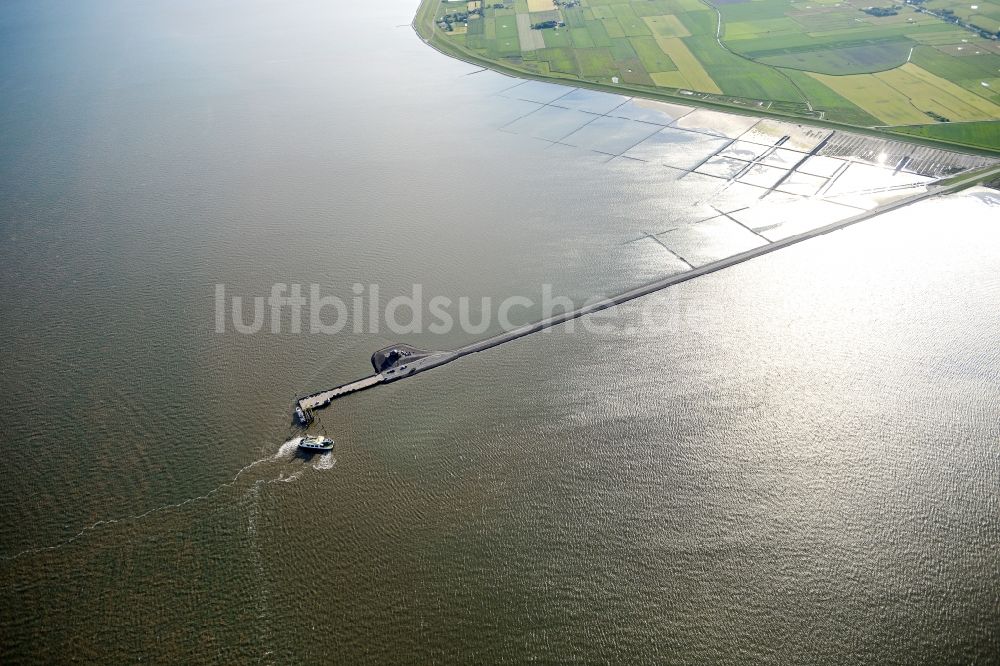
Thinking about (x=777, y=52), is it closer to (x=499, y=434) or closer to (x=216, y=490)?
(x=499, y=434)

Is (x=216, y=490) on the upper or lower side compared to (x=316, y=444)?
lower

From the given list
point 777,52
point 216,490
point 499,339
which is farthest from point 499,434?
point 777,52

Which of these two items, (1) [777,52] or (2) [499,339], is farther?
(1) [777,52]

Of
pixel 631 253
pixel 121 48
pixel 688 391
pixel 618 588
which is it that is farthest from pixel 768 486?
pixel 121 48

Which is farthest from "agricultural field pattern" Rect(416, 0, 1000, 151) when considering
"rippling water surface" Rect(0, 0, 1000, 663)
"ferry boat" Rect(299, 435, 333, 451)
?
"ferry boat" Rect(299, 435, 333, 451)

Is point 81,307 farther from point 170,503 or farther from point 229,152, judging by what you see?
point 229,152

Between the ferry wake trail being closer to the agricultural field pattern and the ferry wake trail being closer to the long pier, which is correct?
the long pier
